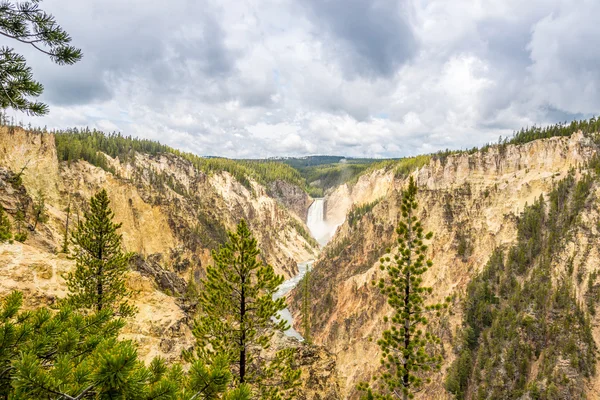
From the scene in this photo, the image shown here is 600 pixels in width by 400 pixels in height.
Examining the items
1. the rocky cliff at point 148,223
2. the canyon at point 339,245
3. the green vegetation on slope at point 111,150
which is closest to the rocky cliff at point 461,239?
the canyon at point 339,245

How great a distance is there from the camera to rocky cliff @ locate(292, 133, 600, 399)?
40.1 meters

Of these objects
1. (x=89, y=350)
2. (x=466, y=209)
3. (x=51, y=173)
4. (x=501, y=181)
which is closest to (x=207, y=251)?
(x=51, y=173)

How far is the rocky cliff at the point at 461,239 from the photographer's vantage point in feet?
132

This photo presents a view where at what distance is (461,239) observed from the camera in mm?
50094

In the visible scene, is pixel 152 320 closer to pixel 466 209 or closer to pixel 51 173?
pixel 51 173

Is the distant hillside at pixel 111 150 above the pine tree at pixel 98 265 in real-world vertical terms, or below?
above

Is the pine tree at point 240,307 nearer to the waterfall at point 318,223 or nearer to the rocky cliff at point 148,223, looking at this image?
the rocky cliff at point 148,223

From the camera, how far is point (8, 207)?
2894cm

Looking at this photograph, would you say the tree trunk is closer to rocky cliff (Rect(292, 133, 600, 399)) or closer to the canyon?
the canyon

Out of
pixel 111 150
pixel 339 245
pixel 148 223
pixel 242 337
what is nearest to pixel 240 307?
pixel 242 337

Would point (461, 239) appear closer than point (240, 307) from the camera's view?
No

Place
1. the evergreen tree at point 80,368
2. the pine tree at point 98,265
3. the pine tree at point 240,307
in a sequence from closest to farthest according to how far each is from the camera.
Result: the evergreen tree at point 80,368
the pine tree at point 240,307
the pine tree at point 98,265

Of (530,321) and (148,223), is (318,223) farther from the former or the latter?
(530,321)

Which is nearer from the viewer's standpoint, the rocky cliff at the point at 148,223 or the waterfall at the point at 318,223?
the rocky cliff at the point at 148,223
